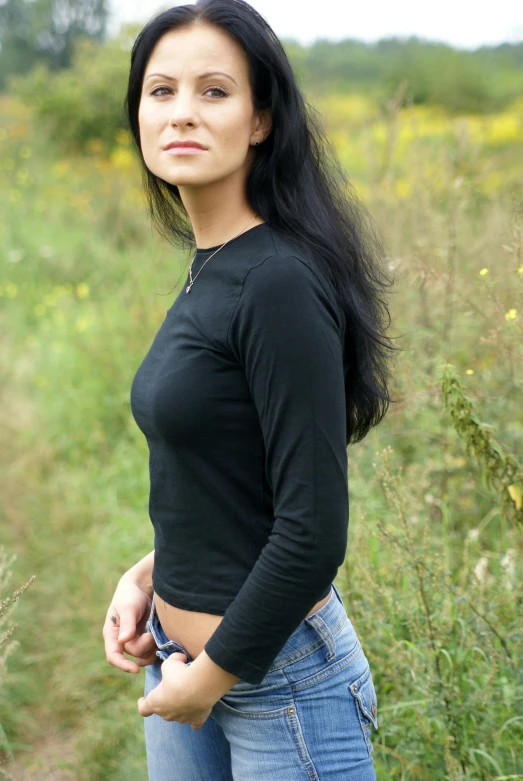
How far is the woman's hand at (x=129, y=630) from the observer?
1.47 meters

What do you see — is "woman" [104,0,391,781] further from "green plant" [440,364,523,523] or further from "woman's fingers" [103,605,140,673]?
"green plant" [440,364,523,523]

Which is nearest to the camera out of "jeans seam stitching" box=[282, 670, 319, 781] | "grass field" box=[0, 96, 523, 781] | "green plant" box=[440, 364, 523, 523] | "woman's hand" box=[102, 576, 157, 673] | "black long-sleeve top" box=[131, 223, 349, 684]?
"black long-sleeve top" box=[131, 223, 349, 684]

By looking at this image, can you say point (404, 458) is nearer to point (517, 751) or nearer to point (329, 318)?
point (517, 751)

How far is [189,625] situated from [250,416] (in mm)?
383

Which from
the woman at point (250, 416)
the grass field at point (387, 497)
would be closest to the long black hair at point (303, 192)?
the woman at point (250, 416)

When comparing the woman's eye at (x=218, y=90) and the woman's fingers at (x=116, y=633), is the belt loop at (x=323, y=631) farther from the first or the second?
the woman's eye at (x=218, y=90)

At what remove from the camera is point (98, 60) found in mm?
11406

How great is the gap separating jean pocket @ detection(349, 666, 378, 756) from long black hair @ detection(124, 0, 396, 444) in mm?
462

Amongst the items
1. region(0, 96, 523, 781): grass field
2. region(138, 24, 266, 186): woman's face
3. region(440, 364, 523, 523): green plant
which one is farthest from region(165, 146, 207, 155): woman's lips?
region(440, 364, 523, 523): green plant

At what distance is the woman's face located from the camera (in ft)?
4.33

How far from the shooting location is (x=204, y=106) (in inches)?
52.2

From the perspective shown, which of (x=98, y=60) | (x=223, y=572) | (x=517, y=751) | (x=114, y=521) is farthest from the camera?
(x=98, y=60)

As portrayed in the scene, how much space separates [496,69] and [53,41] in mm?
18552

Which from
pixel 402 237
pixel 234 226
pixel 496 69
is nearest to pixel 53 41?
pixel 496 69
